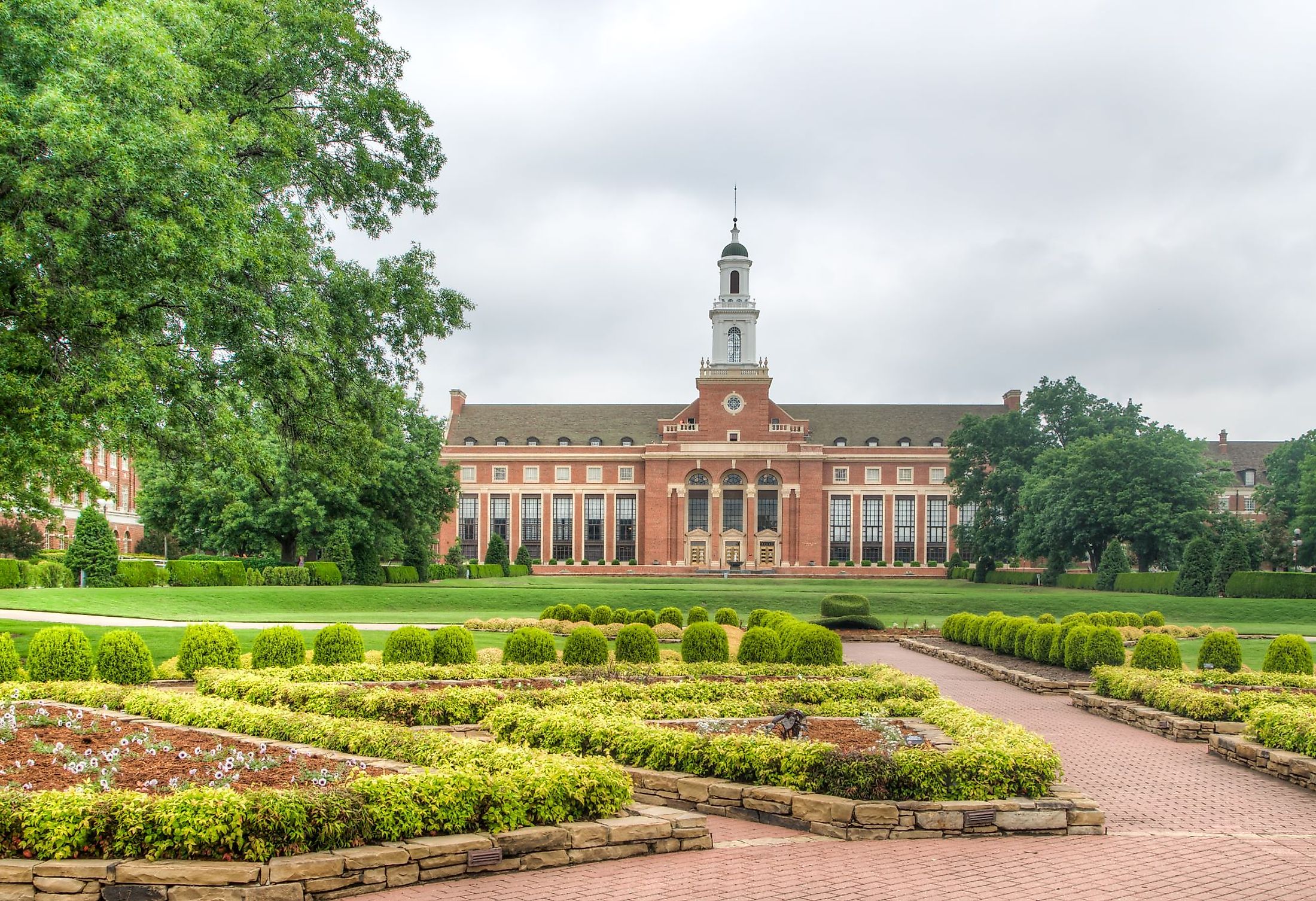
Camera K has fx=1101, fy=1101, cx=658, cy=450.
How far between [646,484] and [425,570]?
102 ft

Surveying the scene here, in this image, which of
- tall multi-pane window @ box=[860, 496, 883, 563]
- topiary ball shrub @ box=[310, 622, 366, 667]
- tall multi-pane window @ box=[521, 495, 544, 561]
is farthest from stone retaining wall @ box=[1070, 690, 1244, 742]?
tall multi-pane window @ box=[521, 495, 544, 561]

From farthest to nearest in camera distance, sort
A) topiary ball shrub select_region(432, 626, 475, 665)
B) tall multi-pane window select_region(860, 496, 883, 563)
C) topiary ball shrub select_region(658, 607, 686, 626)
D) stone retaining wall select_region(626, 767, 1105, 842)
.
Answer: tall multi-pane window select_region(860, 496, 883, 563), topiary ball shrub select_region(658, 607, 686, 626), topiary ball shrub select_region(432, 626, 475, 665), stone retaining wall select_region(626, 767, 1105, 842)

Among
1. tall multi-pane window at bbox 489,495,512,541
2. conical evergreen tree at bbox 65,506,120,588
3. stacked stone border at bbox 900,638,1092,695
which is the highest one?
tall multi-pane window at bbox 489,495,512,541

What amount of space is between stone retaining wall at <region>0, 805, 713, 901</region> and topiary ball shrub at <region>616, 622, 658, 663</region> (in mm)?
9931

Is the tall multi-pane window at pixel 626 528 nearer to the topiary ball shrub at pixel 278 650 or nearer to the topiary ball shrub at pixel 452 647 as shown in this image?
the topiary ball shrub at pixel 452 647

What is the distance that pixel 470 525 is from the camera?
88.1 metres

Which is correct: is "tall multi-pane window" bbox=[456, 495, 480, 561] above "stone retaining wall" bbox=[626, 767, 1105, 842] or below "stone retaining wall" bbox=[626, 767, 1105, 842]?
above

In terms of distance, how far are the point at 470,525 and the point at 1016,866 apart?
8253 centimetres

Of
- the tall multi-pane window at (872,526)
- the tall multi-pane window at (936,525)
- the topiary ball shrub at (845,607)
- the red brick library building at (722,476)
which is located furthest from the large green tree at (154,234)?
the tall multi-pane window at (936,525)

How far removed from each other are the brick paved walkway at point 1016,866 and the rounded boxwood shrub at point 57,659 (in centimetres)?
965

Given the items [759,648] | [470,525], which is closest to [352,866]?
[759,648]

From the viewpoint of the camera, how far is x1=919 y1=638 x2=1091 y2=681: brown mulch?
63.9 ft

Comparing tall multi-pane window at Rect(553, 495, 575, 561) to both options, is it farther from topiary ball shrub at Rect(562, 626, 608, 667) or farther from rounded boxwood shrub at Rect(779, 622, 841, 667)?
topiary ball shrub at Rect(562, 626, 608, 667)

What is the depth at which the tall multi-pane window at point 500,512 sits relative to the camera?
8775 centimetres
